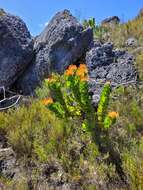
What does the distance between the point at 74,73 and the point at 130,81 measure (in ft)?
6.05

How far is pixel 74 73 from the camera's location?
6.09 meters

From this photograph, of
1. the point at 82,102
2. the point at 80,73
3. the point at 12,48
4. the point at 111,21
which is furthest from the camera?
the point at 111,21

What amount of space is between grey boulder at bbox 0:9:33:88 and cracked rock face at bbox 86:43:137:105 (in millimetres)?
1500

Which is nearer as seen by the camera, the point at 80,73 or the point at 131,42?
the point at 80,73

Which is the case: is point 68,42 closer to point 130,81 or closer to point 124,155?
point 130,81

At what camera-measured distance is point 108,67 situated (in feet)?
27.3

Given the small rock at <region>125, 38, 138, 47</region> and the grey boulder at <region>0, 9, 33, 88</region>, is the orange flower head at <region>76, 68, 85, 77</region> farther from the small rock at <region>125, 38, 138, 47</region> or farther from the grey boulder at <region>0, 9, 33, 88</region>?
the small rock at <region>125, 38, 138, 47</region>

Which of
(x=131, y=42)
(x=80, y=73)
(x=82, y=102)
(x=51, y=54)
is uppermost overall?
(x=131, y=42)

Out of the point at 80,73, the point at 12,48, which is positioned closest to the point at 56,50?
the point at 12,48

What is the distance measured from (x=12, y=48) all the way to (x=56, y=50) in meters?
1.02

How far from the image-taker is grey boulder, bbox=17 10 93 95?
29.3 ft

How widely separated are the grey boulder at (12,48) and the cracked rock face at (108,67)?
1.50 meters

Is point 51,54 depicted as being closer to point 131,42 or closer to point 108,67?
point 108,67

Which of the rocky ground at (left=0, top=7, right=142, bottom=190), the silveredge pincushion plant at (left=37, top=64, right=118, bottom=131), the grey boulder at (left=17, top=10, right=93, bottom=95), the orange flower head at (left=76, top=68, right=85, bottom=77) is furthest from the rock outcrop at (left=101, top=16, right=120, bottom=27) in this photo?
the silveredge pincushion plant at (left=37, top=64, right=118, bottom=131)
